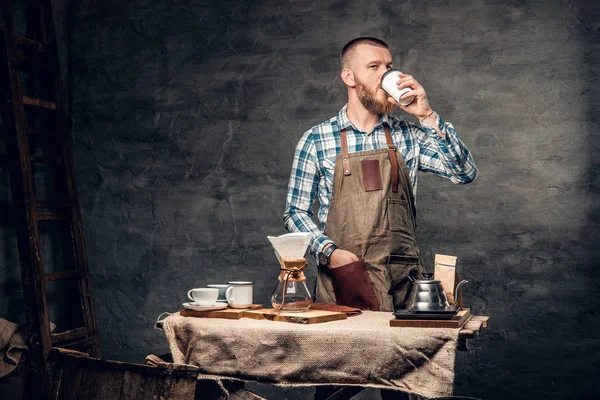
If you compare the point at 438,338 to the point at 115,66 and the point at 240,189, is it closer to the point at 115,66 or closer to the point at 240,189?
the point at 240,189

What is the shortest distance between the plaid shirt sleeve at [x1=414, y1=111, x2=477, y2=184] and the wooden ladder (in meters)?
2.14

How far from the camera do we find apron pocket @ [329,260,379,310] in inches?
117

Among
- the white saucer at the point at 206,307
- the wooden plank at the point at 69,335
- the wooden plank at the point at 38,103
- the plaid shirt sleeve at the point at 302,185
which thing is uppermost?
the wooden plank at the point at 38,103

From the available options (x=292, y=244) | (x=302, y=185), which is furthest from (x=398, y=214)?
(x=292, y=244)

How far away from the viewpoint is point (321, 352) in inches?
93.6

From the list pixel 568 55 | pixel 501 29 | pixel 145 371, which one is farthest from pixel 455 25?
pixel 145 371

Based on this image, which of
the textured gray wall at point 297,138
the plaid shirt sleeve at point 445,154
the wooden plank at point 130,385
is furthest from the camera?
the textured gray wall at point 297,138

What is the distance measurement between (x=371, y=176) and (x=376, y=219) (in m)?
0.20

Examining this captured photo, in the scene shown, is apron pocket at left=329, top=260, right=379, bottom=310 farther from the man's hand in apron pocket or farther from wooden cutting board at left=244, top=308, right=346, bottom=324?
wooden cutting board at left=244, top=308, right=346, bottom=324

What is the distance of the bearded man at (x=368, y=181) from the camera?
305cm

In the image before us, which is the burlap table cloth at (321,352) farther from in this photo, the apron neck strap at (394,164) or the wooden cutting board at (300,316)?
the apron neck strap at (394,164)

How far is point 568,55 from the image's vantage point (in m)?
3.88

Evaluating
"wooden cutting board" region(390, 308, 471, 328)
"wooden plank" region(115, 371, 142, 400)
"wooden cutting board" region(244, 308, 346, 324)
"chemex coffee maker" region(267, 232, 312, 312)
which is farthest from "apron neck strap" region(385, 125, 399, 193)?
"wooden plank" region(115, 371, 142, 400)

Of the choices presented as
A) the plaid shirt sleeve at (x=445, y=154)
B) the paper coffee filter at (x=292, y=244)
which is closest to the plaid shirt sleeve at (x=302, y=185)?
the plaid shirt sleeve at (x=445, y=154)
